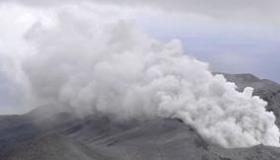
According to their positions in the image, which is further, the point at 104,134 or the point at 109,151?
the point at 104,134

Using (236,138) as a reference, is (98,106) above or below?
above

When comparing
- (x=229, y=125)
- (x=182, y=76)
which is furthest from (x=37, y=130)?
(x=229, y=125)

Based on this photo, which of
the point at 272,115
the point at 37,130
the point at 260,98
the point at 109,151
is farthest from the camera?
the point at 37,130

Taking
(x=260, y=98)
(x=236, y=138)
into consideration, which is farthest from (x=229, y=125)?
(x=260, y=98)

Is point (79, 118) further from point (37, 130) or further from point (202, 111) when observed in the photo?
point (202, 111)

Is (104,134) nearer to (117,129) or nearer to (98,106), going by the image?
(117,129)

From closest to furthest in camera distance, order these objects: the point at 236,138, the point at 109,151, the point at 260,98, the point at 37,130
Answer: the point at 109,151, the point at 236,138, the point at 260,98, the point at 37,130
